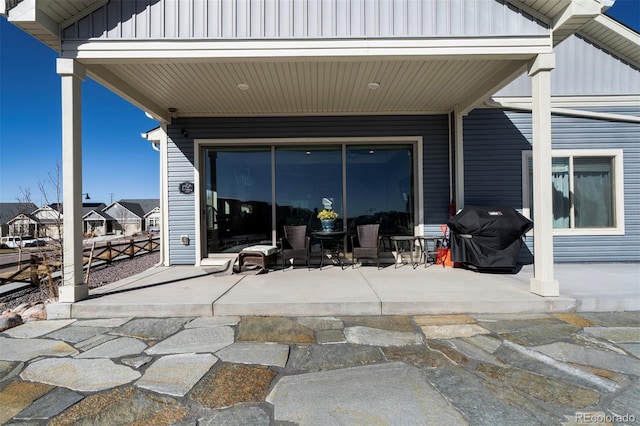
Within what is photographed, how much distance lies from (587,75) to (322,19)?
5.17m

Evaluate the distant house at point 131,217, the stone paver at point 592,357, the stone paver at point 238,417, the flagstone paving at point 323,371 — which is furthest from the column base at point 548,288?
the distant house at point 131,217

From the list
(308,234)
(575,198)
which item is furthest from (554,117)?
(308,234)

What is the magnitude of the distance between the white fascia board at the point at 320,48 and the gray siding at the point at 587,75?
2.38 m

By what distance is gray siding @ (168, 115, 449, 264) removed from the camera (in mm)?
5715

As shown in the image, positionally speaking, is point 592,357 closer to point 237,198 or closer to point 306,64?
point 306,64

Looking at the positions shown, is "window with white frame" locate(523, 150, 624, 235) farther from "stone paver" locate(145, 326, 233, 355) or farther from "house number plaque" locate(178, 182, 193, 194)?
"house number plaque" locate(178, 182, 193, 194)

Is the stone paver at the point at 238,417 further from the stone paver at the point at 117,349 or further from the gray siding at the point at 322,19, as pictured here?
the gray siding at the point at 322,19

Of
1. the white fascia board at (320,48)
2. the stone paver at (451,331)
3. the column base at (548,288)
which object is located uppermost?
the white fascia board at (320,48)

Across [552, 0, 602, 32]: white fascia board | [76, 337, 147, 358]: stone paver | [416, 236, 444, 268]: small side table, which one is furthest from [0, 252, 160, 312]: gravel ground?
[552, 0, 602, 32]: white fascia board

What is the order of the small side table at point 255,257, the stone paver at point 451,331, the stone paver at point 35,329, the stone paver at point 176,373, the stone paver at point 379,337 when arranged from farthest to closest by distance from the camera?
the small side table at point 255,257 < the stone paver at point 35,329 < the stone paver at point 451,331 < the stone paver at point 379,337 < the stone paver at point 176,373

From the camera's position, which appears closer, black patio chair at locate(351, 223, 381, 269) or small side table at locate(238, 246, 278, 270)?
small side table at locate(238, 246, 278, 270)

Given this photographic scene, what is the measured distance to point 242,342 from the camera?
260 cm

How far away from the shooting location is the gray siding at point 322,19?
3.51 m

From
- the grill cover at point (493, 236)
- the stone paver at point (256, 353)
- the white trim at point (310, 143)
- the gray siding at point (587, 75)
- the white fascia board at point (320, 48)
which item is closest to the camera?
the stone paver at point (256, 353)
